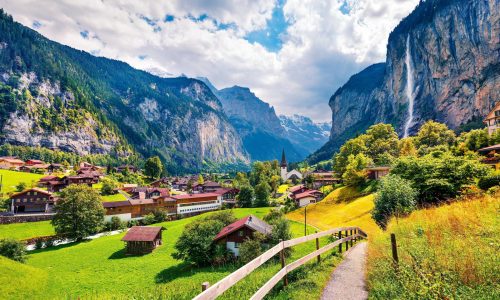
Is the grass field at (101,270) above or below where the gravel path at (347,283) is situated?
below

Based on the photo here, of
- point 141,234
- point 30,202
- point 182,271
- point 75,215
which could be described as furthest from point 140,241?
point 30,202

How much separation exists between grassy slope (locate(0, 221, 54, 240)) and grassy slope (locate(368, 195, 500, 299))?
2837 inches

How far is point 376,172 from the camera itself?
199ft

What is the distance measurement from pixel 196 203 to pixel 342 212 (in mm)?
56518

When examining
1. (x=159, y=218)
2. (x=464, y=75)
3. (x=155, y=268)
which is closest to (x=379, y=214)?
(x=155, y=268)

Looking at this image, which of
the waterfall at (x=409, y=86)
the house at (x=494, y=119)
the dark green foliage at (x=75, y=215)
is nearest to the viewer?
the dark green foliage at (x=75, y=215)

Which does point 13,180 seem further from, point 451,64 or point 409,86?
point 409,86

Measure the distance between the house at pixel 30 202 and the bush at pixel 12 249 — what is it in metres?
37.0

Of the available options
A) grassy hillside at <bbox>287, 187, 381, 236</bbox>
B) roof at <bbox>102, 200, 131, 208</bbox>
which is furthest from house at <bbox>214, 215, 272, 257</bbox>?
roof at <bbox>102, 200, 131, 208</bbox>

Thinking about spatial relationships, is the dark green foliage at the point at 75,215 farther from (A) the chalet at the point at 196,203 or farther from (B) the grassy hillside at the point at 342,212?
(B) the grassy hillside at the point at 342,212

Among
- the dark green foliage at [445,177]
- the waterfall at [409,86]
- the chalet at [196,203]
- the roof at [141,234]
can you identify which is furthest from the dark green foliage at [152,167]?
the waterfall at [409,86]

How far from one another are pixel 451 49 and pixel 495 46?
28271 mm

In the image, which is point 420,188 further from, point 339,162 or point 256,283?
point 339,162

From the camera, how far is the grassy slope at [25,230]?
57072 mm
